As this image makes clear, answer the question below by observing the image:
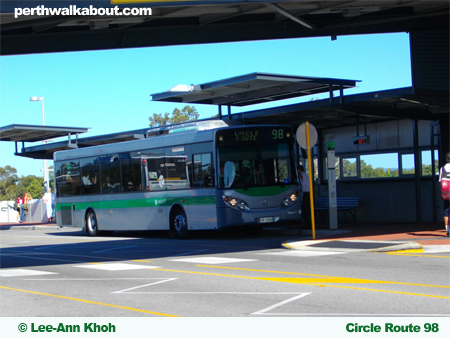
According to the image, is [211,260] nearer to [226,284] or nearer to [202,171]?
[226,284]

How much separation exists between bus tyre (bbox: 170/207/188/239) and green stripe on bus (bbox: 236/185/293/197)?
2.33 m

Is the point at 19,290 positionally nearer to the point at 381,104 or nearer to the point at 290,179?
the point at 290,179

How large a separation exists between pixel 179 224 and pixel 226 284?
32.4 feet

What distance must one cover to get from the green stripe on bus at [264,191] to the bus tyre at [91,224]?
314 inches

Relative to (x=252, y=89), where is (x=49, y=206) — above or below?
below

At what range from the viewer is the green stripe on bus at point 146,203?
58.5 feet

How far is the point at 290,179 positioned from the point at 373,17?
16.7 feet

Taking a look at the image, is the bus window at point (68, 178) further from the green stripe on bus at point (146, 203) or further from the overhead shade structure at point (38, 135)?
the overhead shade structure at point (38, 135)

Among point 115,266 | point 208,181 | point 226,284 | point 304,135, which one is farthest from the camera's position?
point 208,181

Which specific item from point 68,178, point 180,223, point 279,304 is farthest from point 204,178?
point 279,304

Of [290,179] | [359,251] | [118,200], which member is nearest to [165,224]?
[118,200]

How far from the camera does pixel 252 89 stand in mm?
19438

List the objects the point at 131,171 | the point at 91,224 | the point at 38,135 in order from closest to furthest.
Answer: the point at 131,171 → the point at 91,224 → the point at 38,135

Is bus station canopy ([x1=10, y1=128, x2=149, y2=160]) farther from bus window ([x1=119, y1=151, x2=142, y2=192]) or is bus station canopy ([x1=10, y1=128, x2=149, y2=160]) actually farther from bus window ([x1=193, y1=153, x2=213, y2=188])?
bus window ([x1=193, y1=153, x2=213, y2=188])
